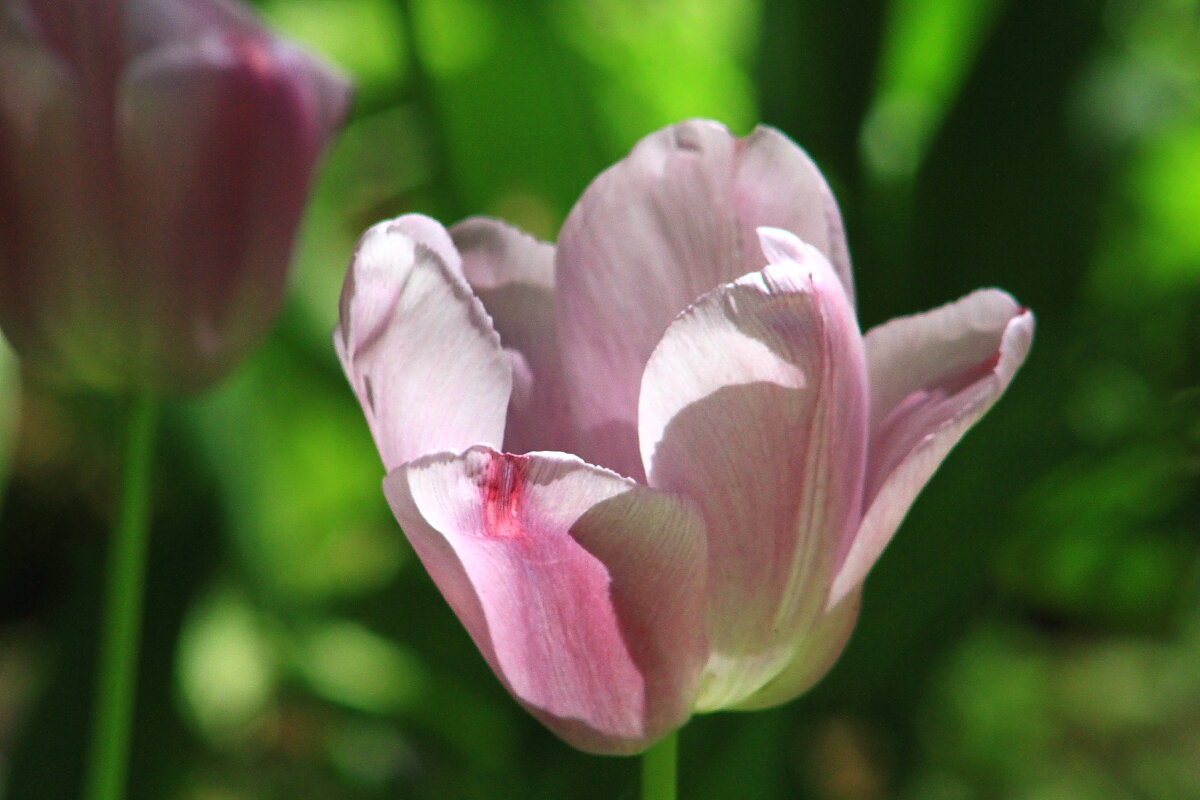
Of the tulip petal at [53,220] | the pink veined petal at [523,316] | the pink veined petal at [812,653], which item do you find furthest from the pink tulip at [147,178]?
the pink veined petal at [812,653]

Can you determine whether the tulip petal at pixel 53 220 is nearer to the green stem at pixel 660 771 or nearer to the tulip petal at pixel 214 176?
the tulip petal at pixel 214 176

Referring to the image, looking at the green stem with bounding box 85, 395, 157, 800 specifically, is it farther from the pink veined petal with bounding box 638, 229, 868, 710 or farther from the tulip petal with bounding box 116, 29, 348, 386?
A: the pink veined petal with bounding box 638, 229, 868, 710

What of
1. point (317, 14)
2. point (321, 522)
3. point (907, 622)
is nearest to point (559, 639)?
point (907, 622)

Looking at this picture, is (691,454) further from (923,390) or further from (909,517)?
(909,517)

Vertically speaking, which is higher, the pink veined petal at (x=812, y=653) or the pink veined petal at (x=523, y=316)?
the pink veined petal at (x=523, y=316)

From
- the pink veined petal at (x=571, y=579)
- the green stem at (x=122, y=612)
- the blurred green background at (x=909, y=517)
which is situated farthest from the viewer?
the blurred green background at (x=909, y=517)

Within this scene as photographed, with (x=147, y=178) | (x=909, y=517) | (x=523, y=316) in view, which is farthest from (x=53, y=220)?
(x=909, y=517)
